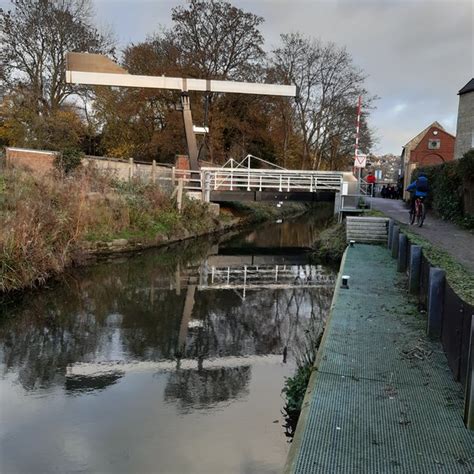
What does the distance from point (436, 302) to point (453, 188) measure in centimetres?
1222

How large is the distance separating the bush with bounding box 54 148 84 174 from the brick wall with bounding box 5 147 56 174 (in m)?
0.30

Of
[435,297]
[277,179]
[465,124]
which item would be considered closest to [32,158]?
[277,179]

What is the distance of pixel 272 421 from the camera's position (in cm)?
537

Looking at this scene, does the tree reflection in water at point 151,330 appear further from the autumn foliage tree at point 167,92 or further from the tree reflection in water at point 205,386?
the autumn foliage tree at point 167,92

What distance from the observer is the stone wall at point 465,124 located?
3148 cm

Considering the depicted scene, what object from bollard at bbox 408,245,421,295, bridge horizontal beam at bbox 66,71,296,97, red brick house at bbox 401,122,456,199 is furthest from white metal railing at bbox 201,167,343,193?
red brick house at bbox 401,122,456,199

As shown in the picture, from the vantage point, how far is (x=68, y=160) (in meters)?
19.6

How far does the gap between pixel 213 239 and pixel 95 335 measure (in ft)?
43.8

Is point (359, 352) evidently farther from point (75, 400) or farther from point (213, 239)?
point (213, 239)

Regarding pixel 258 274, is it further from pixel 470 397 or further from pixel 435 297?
pixel 470 397

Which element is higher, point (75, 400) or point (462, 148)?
point (462, 148)

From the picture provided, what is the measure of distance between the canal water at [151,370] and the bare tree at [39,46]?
18.9 meters

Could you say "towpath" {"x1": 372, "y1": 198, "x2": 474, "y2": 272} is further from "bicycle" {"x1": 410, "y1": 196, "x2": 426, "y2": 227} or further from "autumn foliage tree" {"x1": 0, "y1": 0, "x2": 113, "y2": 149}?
"autumn foliage tree" {"x1": 0, "y1": 0, "x2": 113, "y2": 149}

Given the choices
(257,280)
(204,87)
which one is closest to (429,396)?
(257,280)
